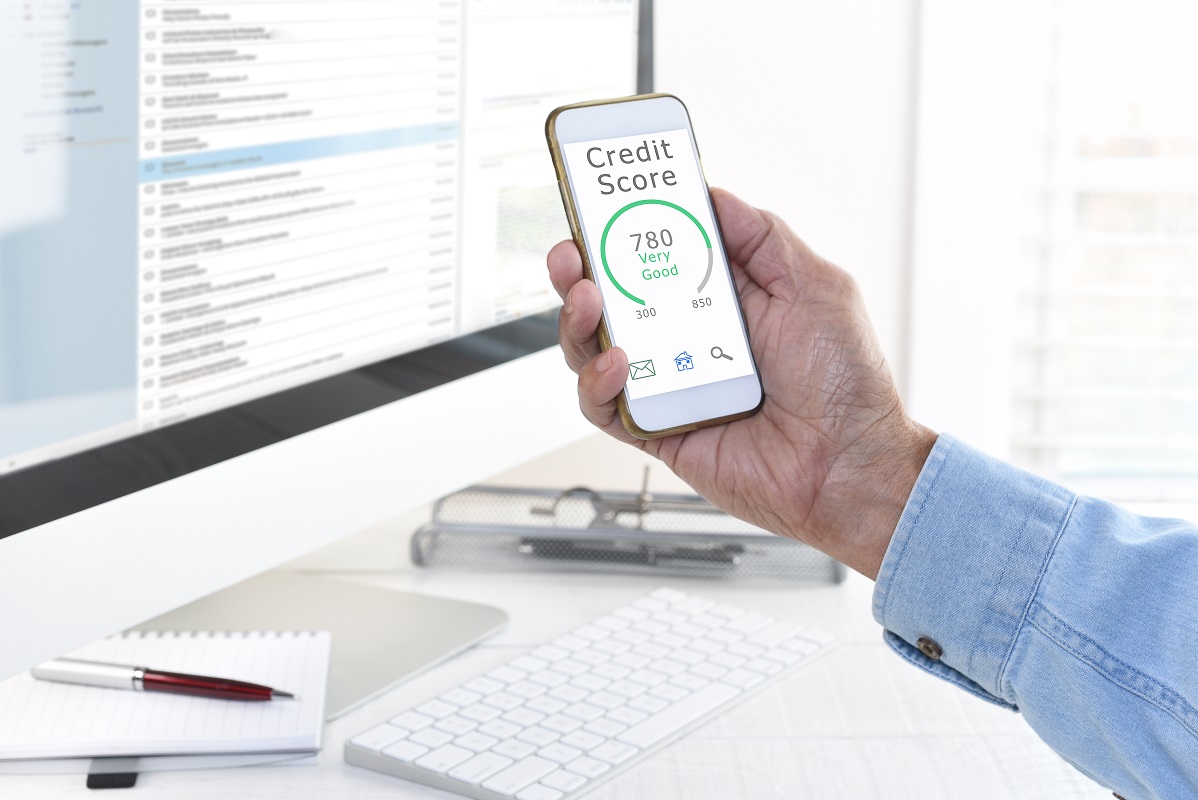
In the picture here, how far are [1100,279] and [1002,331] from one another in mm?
132

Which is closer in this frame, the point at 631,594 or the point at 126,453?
the point at 126,453

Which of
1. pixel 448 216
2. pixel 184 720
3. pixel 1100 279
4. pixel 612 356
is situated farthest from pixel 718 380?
pixel 1100 279

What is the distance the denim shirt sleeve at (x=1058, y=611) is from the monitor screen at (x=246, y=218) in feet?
0.98

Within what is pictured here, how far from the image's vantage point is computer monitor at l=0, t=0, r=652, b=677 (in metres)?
0.47

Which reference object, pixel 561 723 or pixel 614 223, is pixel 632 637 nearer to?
pixel 561 723

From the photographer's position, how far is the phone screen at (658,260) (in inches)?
22.5

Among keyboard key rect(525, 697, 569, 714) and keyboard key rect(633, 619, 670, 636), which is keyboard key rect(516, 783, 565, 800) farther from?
keyboard key rect(633, 619, 670, 636)

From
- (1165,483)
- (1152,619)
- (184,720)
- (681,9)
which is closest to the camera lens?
(1152,619)

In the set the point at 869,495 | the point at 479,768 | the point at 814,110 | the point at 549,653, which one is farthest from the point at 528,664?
the point at 814,110

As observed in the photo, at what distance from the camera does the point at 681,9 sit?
0.99 m

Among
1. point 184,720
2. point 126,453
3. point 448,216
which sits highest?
point 448,216

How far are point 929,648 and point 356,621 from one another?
37cm

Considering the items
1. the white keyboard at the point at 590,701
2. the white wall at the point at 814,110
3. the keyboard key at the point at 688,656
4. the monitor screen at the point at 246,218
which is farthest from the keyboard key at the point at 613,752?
the white wall at the point at 814,110

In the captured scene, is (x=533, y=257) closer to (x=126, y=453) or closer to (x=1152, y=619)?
(x=126, y=453)
